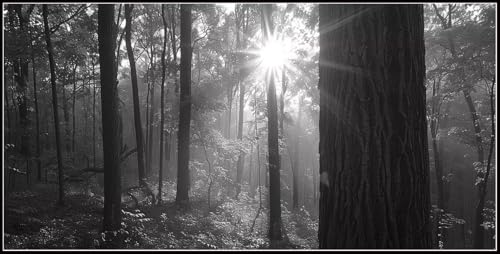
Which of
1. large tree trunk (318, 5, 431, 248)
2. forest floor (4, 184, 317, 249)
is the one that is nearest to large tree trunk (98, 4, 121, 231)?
forest floor (4, 184, 317, 249)

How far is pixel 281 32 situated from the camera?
17203 mm

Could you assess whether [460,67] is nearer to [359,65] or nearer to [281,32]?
[281,32]

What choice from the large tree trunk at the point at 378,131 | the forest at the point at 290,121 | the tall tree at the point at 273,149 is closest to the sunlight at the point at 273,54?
the forest at the point at 290,121

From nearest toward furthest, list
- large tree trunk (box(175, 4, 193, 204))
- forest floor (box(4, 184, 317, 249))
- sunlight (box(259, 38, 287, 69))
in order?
forest floor (box(4, 184, 317, 249)) < large tree trunk (box(175, 4, 193, 204)) < sunlight (box(259, 38, 287, 69))

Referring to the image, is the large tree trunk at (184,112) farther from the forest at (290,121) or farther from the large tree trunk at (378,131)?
the large tree trunk at (378,131)

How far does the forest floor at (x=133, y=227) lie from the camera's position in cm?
760

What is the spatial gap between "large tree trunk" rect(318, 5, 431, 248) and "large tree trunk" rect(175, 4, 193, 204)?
12240 millimetres

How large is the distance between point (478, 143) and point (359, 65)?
1328 centimetres

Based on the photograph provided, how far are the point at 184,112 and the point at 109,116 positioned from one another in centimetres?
578

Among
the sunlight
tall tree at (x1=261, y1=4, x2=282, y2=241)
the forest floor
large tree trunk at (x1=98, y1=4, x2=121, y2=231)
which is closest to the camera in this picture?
the forest floor

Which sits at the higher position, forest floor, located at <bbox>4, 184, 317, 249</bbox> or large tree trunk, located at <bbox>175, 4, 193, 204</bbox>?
large tree trunk, located at <bbox>175, 4, 193, 204</bbox>

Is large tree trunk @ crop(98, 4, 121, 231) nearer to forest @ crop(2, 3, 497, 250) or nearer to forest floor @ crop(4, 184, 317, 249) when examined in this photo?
forest @ crop(2, 3, 497, 250)

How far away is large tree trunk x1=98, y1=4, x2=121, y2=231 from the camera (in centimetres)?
793

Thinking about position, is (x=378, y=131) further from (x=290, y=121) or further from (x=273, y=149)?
(x=290, y=121)
